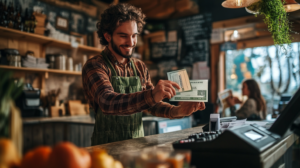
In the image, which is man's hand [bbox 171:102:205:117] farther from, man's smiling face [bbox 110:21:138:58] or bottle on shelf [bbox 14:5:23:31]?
bottle on shelf [bbox 14:5:23:31]

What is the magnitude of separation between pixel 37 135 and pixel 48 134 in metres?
0.15

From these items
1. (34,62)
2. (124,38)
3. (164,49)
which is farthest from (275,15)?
(164,49)

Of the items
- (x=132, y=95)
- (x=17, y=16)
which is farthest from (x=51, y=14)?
(x=132, y=95)

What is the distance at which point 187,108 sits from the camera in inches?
62.4

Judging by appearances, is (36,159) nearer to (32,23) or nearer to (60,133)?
(60,133)

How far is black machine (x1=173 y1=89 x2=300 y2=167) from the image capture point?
84 centimetres

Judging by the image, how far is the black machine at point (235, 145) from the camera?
0.84m

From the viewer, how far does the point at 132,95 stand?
1326 millimetres

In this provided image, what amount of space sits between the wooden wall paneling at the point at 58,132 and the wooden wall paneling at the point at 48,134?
39mm

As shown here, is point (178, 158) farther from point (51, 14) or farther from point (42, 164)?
point (51, 14)

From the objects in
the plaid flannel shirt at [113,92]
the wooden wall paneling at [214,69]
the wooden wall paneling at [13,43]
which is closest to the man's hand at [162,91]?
the plaid flannel shirt at [113,92]

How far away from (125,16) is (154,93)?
0.79 m

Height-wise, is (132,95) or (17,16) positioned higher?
(17,16)

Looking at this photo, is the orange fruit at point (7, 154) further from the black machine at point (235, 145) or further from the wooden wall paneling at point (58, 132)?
the wooden wall paneling at point (58, 132)
